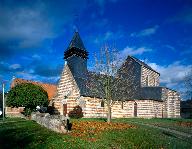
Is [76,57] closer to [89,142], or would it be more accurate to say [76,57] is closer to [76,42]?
[76,42]

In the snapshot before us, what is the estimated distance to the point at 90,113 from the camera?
4125 centimetres

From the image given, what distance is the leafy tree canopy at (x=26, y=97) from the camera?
122 feet

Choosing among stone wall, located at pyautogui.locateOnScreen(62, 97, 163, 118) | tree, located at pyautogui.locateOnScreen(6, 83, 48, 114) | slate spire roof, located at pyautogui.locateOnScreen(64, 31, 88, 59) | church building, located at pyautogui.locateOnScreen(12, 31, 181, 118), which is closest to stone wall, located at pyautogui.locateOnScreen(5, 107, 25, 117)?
church building, located at pyautogui.locateOnScreen(12, 31, 181, 118)

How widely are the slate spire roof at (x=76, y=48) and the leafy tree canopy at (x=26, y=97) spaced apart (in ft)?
35.5

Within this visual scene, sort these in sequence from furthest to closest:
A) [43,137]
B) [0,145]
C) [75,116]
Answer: [75,116] < [43,137] < [0,145]

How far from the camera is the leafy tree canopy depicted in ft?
122

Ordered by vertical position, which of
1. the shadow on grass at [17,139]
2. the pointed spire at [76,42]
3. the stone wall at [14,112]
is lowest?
the stone wall at [14,112]

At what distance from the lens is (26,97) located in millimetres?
37219

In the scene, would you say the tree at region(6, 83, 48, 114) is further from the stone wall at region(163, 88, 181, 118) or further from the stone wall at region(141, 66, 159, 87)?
the stone wall at region(163, 88, 181, 118)

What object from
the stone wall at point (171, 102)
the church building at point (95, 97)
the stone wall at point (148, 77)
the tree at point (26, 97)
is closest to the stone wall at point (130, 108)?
the church building at point (95, 97)

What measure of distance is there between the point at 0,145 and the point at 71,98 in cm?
2657

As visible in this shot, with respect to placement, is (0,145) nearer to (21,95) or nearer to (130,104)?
(21,95)

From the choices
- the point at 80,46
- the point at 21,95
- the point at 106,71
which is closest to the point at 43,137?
the point at 106,71

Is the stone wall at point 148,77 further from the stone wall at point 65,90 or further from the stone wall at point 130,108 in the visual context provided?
the stone wall at point 65,90
